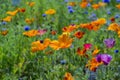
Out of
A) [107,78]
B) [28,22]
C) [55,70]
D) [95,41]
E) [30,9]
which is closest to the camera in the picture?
[107,78]

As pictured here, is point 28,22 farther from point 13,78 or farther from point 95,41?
point 13,78

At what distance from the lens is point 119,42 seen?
8.93ft

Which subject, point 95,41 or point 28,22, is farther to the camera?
point 28,22

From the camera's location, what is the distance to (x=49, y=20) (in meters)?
3.56

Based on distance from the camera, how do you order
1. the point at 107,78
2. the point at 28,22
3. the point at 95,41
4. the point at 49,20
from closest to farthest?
the point at 107,78, the point at 95,41, the point at 28,22, the point at 49,20

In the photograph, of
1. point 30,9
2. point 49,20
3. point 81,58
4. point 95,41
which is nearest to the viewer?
point 81,58

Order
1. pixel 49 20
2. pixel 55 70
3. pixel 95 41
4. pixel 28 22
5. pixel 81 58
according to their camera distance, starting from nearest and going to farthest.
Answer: pixel 55 70
pixel 81 58
pixel 95 41
pixel 28 22
pixel 49 20

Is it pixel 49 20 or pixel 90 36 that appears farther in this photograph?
pixel 49 20

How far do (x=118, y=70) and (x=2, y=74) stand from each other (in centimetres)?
74

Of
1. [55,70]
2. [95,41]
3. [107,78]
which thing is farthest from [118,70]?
[95,41]

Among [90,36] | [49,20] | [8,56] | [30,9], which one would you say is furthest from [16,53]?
[30,9]

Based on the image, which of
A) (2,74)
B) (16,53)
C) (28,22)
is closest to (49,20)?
(28,22)

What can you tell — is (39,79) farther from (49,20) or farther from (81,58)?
(49,20)

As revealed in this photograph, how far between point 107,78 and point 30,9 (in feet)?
6.21
